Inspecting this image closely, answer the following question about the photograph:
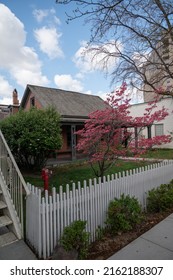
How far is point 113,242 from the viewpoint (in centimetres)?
343

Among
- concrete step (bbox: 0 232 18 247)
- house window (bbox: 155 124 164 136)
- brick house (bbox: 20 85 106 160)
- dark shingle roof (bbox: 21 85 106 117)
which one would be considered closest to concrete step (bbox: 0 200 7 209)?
concrete step (bbox: 0 232 18 247)

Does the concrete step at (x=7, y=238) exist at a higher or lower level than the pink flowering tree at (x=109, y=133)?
lower

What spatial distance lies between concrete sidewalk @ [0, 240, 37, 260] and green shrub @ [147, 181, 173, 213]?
3174 mm

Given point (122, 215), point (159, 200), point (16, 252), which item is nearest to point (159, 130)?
point (159, 200)

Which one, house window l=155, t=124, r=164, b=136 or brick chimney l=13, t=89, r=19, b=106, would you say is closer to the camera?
brick chimney l=13, t=89, r=19, b=106

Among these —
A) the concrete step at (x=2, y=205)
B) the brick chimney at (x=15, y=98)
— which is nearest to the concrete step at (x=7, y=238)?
the concrete step at (x=2, y=205)

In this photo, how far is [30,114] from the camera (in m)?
8.60

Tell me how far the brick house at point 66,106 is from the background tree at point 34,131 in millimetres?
4598

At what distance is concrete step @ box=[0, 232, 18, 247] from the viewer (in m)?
3.28

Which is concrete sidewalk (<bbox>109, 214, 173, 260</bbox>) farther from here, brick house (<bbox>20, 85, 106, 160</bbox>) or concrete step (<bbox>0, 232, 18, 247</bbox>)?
brick house (<bbox>20, 85, 106, 160</bbox>)

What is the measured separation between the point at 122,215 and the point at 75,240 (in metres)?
1.15

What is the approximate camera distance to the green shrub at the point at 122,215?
3678 mm

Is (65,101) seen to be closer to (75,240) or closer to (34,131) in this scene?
(34,131)

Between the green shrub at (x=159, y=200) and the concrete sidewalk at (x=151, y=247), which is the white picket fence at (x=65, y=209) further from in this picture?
the concrete sidewalk at (x=151, y=247)
